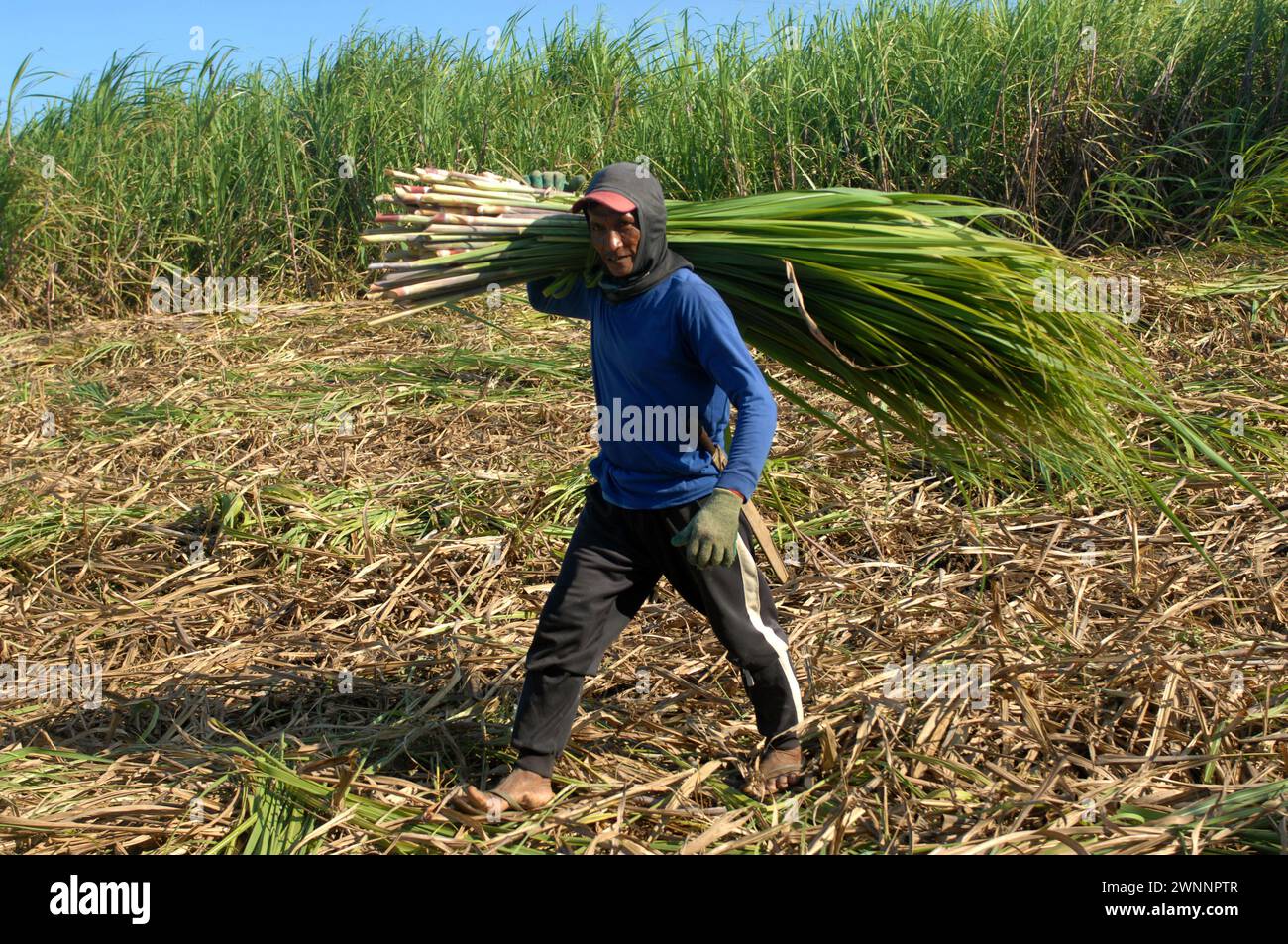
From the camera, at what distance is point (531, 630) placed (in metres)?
3.42

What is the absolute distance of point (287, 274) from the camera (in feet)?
23.0

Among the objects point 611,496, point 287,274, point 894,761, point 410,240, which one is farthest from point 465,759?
point 287,274

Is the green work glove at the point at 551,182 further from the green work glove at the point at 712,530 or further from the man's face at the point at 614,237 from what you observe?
the green work glove at the point at 712,530

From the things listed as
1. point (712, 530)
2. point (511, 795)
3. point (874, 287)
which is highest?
point (874, 287)

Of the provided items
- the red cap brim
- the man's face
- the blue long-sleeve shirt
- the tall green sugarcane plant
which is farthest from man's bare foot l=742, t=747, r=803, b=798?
the red cap brim

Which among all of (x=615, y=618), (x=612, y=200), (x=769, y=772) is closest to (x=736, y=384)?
(x=612, y=200)

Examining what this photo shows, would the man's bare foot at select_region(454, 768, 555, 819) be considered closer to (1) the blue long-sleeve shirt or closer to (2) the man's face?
(1) the blue long-sleeve shirt

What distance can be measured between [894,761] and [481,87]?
5.88 m

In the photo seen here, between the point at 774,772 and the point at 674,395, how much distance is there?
864mm

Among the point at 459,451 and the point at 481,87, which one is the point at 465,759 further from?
the point at 481,87

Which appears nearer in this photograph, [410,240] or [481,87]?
[410,240]

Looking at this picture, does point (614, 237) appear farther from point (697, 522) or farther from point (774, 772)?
point (774, 772)

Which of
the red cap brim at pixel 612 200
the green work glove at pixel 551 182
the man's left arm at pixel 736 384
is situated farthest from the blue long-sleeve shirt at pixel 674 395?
the green work glove at pixel 551 182

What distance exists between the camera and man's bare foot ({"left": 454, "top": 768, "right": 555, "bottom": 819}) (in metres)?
2.50
